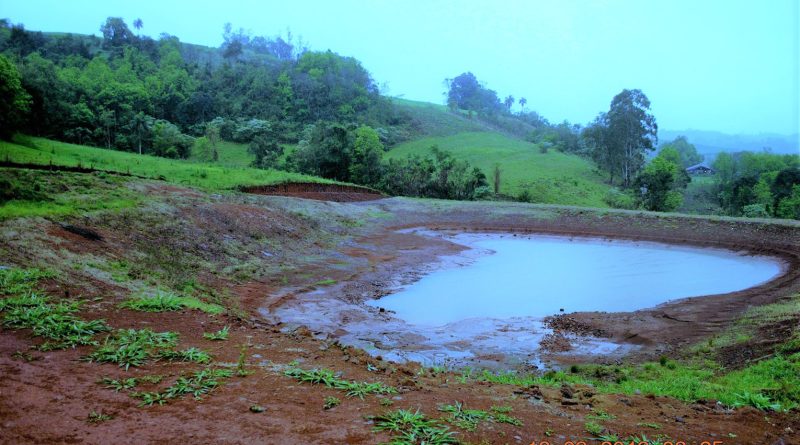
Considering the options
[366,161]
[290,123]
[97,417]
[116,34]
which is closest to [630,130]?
[366,161]

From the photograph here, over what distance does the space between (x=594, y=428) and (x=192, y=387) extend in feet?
13.0

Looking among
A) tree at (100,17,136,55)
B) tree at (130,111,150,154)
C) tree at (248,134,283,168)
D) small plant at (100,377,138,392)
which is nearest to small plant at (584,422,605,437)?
small plant at (100,377,138,392)

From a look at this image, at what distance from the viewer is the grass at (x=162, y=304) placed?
7.82 metres

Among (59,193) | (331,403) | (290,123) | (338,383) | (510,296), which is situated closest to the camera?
(331,403)

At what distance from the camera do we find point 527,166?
49.7 meters

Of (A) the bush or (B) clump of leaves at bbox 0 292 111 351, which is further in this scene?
(A) the bush

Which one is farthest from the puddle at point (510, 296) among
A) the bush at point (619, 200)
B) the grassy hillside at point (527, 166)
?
the grassy hillside at point (527, 166)

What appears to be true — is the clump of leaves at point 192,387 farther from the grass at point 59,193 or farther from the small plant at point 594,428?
the grass at point 59,193

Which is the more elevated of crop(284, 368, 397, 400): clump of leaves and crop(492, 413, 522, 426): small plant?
crop(492, 413, 522, 426): small plant

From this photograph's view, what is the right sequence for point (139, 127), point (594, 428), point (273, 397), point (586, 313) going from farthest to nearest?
point (139, 127)
point (586, 313)
point (273, 397)
point (594, 428)

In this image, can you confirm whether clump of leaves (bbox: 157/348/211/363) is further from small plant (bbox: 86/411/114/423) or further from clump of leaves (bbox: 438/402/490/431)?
clump of leaves (bbox: 438/402/490/431)

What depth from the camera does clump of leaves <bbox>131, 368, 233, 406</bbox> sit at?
15.9ft

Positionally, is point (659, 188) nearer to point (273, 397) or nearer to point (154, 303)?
point (154, 303)

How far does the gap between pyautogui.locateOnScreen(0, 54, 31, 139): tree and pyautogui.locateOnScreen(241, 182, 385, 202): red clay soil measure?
9.56 metres
